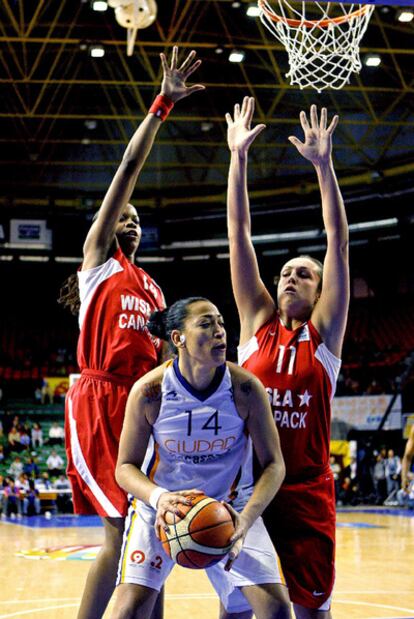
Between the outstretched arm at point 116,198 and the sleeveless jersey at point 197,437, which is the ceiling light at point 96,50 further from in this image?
the sleeveless jersey at point 197,437

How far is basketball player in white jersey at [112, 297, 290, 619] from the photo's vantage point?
3510 millimetres

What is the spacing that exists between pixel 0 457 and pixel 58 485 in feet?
6.40

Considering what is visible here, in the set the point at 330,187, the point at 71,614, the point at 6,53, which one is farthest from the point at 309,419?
the point at 6,53

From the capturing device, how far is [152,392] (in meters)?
3.64

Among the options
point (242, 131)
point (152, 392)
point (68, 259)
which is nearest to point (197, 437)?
point (152, 392)

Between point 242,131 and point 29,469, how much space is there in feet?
53.2

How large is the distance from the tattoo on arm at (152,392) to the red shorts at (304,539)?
29.6 inches

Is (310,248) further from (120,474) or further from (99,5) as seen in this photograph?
(120,474)

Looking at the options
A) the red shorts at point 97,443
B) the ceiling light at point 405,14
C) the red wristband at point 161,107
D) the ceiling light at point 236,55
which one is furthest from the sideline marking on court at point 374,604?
A: the ceiling light at point 236,55

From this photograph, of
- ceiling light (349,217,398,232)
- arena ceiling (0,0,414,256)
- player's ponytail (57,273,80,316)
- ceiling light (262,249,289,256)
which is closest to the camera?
player's ponytail (57,273,80,316)

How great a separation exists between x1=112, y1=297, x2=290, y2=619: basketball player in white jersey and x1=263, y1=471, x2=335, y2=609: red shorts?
0.79 ft

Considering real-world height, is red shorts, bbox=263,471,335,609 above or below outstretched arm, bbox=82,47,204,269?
below

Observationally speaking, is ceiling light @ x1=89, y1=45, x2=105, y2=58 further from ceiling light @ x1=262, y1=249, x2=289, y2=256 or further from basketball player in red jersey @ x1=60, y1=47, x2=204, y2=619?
basketball player in red jersey @ x1=60, y1=47, x2=204, y2=619

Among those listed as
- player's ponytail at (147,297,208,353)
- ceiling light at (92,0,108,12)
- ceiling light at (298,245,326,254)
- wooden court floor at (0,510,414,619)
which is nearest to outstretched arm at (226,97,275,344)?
player's ponytail at (147,297,208,353)
